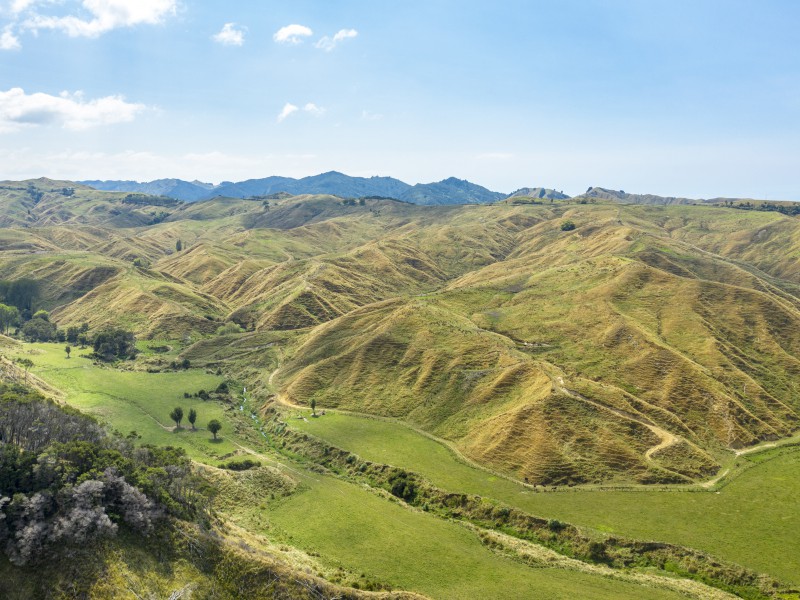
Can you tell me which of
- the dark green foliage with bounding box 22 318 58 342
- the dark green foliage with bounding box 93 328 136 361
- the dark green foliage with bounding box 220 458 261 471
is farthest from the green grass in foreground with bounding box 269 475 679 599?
the dark green foliage with bounding box 22 318 58 342

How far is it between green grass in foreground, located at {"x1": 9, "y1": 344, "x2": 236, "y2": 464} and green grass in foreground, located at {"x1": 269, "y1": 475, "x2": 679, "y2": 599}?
3104 centimetres

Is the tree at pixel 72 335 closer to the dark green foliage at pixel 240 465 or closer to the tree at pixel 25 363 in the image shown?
the tree at pixel 25 363

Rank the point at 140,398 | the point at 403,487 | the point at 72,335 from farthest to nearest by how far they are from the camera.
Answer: the point at 72,335
the point at 140,398
the point at 403,487

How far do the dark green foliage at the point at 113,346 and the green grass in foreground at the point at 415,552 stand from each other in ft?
391

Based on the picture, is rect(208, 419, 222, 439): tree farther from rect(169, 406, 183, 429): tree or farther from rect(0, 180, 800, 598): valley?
rect(169, 406, 183, 429): tree

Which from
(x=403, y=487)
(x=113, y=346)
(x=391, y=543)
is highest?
(x=113, y=346)

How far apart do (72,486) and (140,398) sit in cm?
8357

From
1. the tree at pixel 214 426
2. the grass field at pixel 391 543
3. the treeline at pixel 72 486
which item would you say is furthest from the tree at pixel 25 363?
the treeline at pixel 72 486

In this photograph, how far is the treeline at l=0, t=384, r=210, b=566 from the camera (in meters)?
52.0

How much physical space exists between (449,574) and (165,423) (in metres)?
85.1

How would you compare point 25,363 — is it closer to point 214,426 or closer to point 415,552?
point 214,426

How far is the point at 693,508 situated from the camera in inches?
3076

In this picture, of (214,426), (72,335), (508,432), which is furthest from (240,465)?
(72,335)

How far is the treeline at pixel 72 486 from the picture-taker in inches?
2048
